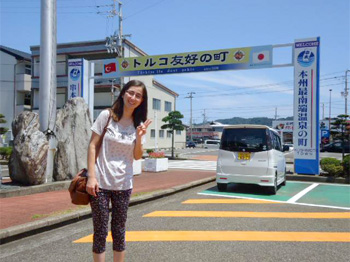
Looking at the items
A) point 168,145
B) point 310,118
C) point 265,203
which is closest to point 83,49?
point 168,145

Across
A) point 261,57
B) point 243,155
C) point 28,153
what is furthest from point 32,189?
point 261,57

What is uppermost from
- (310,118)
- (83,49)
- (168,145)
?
(83,49)

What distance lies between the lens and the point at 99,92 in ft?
117

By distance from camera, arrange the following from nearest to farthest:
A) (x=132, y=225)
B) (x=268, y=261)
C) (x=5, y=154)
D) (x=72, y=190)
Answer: (x=72, y=190) → (x=268, y=261) → (x=132, y=225) → (x=5, y=154)

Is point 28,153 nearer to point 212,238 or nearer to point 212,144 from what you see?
point 212,238

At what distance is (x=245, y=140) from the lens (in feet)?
28.6

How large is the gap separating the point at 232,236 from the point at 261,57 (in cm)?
1077

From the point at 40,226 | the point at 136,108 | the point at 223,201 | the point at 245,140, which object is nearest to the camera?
the point at 136,108

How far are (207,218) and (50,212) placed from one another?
2.91 meters

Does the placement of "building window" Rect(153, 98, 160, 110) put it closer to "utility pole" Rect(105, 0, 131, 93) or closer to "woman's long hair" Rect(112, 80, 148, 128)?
"utility pole" Rect(105, 0, 131, 93)

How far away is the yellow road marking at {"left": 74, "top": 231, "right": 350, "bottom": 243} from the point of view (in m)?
4.60

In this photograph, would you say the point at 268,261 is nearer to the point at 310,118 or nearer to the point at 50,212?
the point at 50,212

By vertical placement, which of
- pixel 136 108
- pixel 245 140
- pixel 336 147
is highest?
pixel 136 108

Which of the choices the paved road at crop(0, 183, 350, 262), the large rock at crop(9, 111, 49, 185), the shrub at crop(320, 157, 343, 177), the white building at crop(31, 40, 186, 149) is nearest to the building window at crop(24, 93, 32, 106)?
the white building at crop(31, 40, 186, 149)
